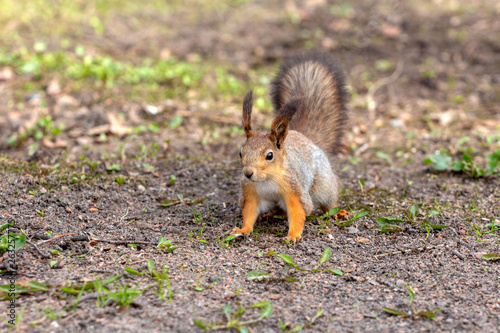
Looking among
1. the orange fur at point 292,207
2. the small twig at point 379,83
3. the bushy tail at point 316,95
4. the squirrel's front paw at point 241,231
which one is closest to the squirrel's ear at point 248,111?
the orange fur at point 292,207

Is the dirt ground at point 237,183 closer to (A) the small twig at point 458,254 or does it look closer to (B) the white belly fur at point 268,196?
(A) the small twig at point 458,254

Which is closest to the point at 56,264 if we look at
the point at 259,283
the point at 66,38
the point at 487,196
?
the point at 259,283

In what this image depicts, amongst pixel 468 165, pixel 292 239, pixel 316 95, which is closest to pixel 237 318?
pixel 292 239

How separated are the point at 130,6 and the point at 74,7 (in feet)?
2.77

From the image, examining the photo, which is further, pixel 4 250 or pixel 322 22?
pixel 322 22

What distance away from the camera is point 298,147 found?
365 centimetres

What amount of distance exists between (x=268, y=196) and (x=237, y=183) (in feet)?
2.64

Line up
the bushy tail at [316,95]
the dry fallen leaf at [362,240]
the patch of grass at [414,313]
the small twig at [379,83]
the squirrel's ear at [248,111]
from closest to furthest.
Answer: the patch of grass at [414,313] < the squirrel's ear at [248,111] < the dry fallen leaf at [362,240] < the bushy tail at [316,95] < the small twig at [379,83]

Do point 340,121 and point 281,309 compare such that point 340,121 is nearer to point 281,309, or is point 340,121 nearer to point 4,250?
point 281,309

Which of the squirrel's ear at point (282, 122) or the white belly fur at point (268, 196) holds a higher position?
the squirrel's ear at point (282, 122)

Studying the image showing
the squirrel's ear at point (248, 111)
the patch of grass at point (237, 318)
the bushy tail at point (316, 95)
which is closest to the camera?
the patch of grass at point (237, 318)

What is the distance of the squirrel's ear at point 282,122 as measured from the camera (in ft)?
10.3

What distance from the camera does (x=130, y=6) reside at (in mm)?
8031

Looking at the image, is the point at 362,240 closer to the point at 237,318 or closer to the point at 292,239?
the point at 292,239
